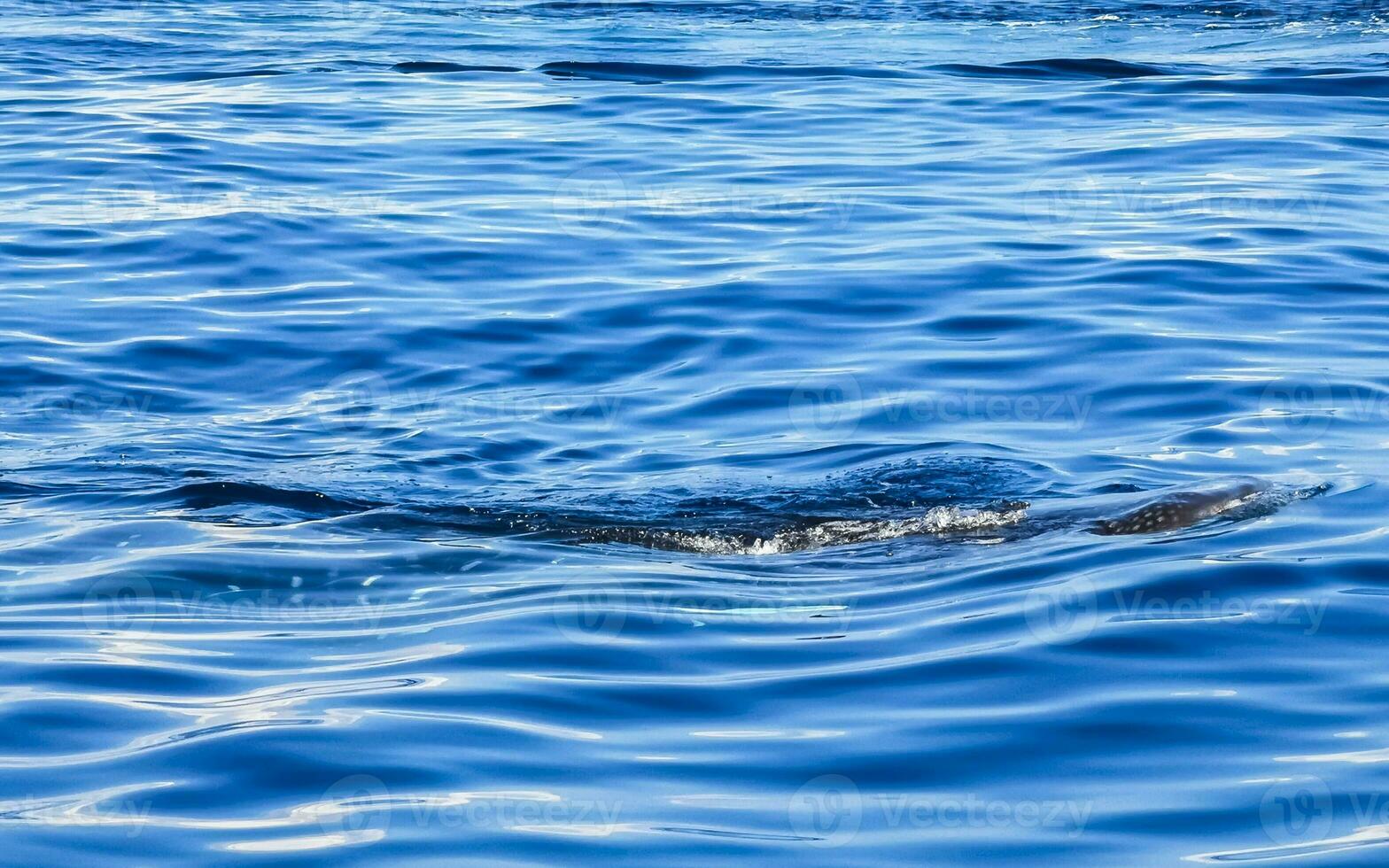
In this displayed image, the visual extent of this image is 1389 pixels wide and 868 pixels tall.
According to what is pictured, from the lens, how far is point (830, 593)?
23.8ft

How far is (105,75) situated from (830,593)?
18.0 metres

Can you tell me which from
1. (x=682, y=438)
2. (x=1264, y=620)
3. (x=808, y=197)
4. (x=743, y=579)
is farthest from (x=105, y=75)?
(x=1264, y=620)

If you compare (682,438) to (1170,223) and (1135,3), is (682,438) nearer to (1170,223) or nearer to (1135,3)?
(1170,223)

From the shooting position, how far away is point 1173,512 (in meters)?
8.09

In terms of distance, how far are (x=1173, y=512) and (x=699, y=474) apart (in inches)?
97.7

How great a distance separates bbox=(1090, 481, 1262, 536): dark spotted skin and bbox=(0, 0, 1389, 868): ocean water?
3 centimetres

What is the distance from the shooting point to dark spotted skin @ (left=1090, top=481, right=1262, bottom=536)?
7984mm
